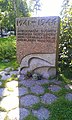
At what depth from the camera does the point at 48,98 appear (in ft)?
10.7

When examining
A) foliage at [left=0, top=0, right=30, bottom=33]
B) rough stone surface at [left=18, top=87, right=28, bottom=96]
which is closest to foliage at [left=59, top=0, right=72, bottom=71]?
rough stone surface at [left=18, top=87, right=28, bottom=96]

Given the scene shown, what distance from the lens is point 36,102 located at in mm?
3094

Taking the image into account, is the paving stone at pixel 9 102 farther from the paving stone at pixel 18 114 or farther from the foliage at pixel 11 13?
the foliage at pixel 11 13

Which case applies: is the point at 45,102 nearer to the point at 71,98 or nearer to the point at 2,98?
the point at 71,98

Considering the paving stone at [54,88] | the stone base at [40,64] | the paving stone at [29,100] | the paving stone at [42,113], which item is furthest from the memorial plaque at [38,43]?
the paving stone at [42,113]

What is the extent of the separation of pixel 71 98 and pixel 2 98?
1337 millimetres

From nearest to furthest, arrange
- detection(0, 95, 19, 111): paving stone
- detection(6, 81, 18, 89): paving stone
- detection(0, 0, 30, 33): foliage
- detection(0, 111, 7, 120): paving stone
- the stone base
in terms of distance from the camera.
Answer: detection(0, 111, 7, 120): paving stone → detection(0, 95, 19, 111): paving stone → detection(6, 81, 18, 89): paving stone → the stone base → detection(0, 0, 30, 33): foliage

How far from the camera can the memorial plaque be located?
4.09 m

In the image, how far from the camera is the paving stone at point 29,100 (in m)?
3.06

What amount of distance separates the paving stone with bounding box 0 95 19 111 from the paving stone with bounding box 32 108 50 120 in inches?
16.5

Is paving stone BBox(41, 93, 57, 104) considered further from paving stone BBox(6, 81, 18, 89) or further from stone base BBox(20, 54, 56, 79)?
stone base BBox(20, 54, 56, 79)

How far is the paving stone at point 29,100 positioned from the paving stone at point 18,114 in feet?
0.67

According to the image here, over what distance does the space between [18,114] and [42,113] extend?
0.39 m

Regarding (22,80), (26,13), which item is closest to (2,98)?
(22,80)
